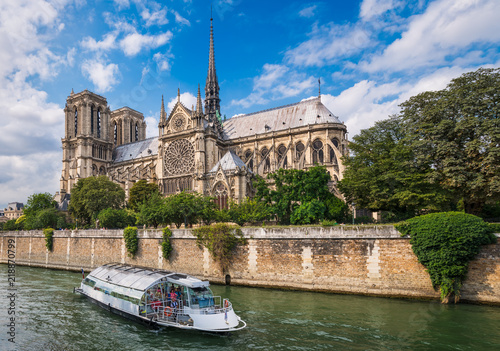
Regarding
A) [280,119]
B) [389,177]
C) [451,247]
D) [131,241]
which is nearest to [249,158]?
[280,119]

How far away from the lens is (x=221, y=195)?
42.5 metres

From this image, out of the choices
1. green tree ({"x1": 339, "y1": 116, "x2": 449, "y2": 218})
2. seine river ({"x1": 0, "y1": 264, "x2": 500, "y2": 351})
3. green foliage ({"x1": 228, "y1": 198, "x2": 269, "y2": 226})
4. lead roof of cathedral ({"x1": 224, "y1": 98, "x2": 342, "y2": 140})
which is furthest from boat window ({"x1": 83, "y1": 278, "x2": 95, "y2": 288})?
lead roof of cathedral ({"x1": 224, "y1": 98, "x2": 342, "y2": 140})

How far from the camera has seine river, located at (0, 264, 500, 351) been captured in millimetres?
13391

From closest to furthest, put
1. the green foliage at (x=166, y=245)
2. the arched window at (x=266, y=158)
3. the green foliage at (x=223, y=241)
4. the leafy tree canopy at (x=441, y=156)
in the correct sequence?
the leafy tree canopy at (x=441, y=156) < the green foliage at (x=223, y=241) < the green foliage at (x=166, y=245) < the arched window at (x=266, y=158)

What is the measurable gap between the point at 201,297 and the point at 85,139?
68.9 metres

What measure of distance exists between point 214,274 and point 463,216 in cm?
1609

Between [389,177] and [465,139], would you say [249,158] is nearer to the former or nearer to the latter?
[389,177]

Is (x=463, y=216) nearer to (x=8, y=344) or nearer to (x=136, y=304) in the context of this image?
(x=136, y=304)

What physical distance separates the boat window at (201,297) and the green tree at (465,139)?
1646cm

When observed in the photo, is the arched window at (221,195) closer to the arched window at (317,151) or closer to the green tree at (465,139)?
the arched window at (317,151)

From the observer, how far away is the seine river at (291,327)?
13.4 meters

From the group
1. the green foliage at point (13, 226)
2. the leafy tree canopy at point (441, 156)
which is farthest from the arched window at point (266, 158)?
the green foliage at point (13, 226)

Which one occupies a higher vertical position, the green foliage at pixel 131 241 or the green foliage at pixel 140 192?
the green foliage at pixel 140 192

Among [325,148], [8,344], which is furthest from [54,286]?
[325,148]
